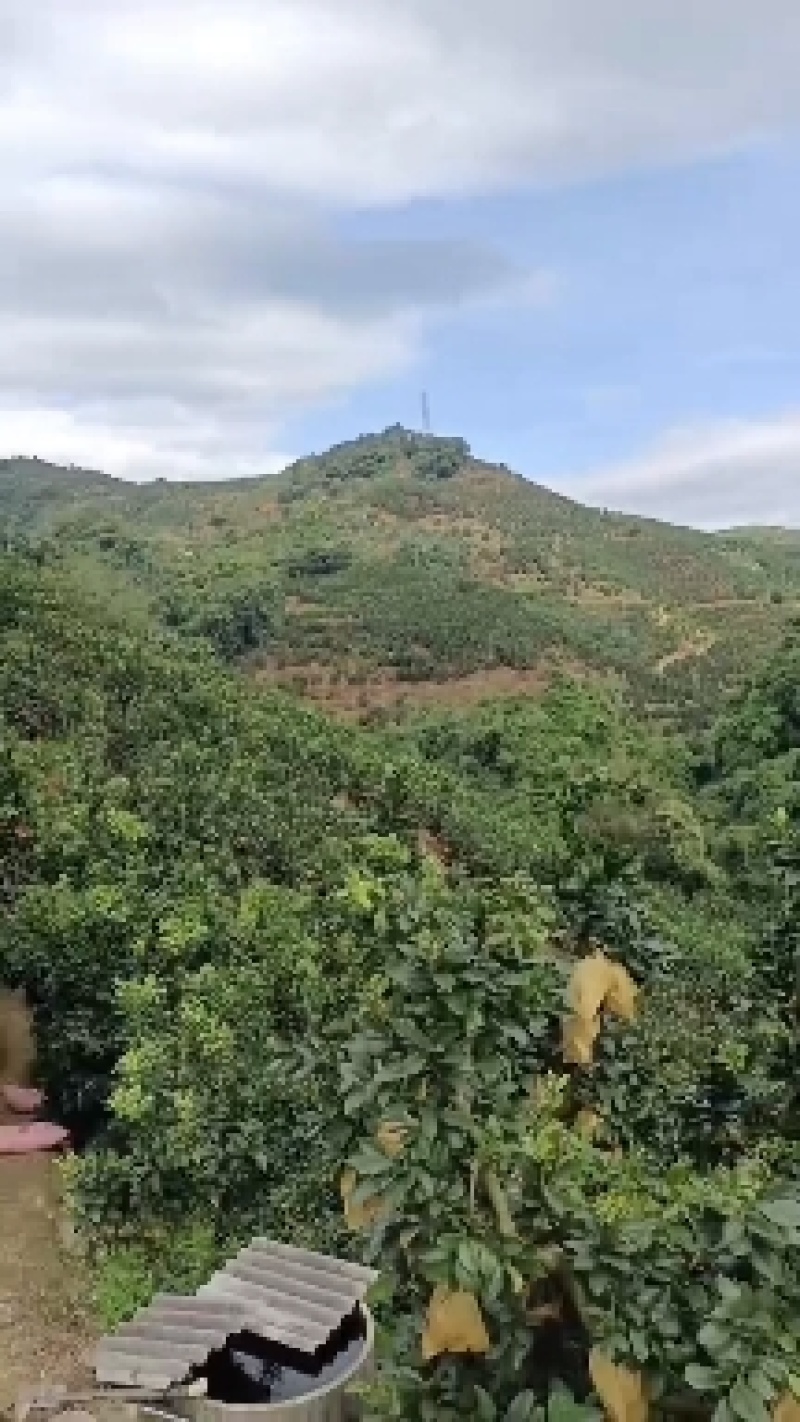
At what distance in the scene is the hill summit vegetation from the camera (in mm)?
3277

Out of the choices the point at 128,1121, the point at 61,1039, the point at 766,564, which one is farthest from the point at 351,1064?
the point at 766,564

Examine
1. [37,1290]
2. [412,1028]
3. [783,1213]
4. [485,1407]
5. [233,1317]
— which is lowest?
[37,1290]

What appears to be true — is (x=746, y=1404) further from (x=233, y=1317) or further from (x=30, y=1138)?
(x=30, y=1138)

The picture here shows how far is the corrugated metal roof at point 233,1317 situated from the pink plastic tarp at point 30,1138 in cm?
365

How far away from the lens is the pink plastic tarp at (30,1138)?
32.9 ft

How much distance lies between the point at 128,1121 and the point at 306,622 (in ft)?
112

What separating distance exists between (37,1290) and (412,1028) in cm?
583

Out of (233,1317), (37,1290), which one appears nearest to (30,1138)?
(37,1290)

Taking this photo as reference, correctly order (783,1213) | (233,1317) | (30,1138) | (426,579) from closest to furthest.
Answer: (783,1213)
(233,1317)
(30,1138)
(426,579)

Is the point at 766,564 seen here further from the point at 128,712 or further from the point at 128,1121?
the point at 128,1121

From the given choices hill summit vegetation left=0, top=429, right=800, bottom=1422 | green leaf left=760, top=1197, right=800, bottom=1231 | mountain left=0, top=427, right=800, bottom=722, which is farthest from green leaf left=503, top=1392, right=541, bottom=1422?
mountain left=0, top=427, right=800, bottom=722

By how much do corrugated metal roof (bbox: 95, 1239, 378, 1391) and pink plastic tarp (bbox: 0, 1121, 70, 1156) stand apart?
3.65m

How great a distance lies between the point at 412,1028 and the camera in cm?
363

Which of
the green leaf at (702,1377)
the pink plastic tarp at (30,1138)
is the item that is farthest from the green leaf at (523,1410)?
the pink plastic tarp at (30,1138)
